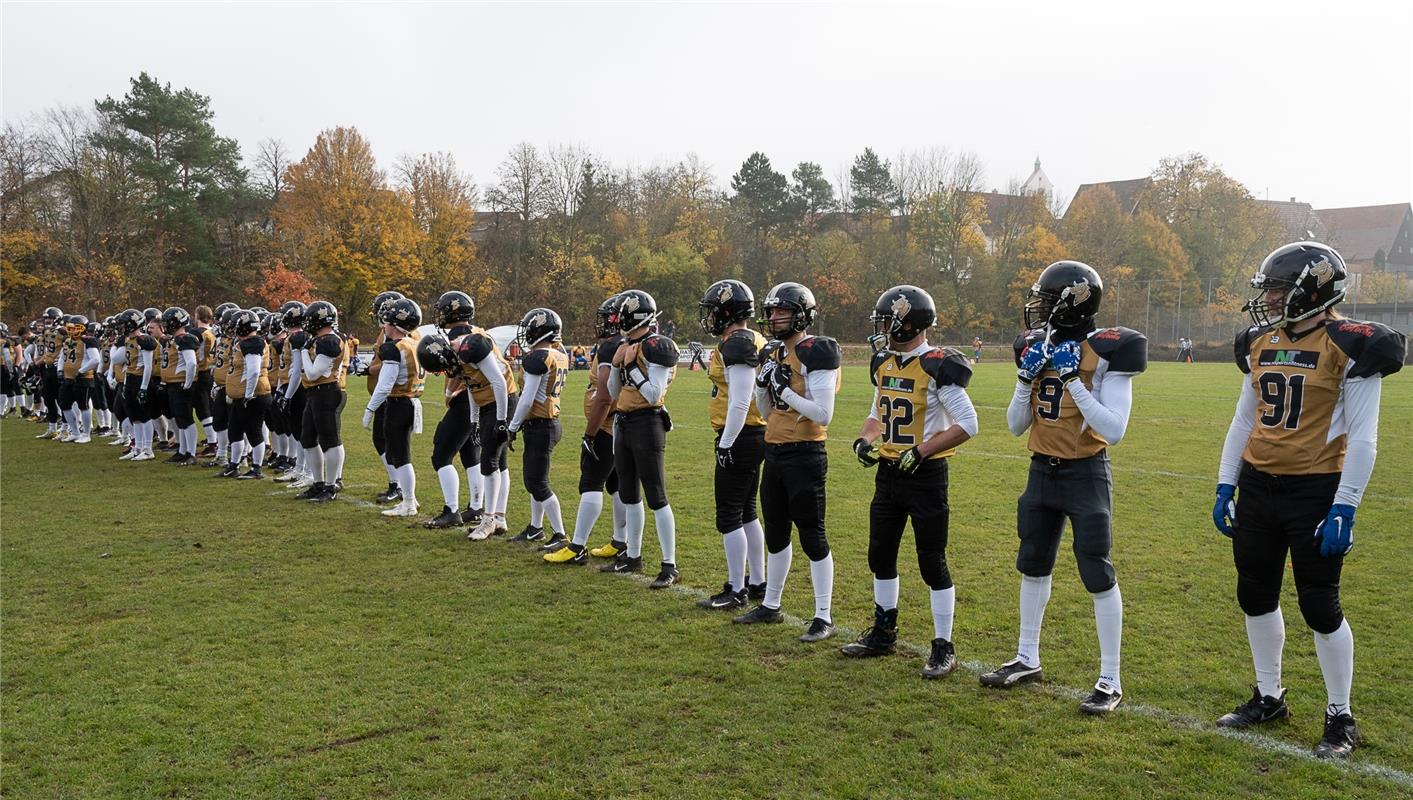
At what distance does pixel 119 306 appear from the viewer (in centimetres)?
4475

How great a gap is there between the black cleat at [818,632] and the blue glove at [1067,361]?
7.93 ft

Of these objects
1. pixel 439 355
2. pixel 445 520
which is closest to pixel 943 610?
pixel 439 355

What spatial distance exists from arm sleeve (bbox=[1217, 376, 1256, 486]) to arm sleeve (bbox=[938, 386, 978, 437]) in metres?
1.29

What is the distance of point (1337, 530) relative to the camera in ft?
13.6

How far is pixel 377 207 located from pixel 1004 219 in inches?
1625

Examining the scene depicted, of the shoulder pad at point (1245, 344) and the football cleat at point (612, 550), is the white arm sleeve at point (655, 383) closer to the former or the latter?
the football cleat at point (612, 550)

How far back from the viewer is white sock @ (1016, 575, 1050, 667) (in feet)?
17.4

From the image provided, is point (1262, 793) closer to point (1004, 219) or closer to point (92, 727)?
point (92, 727)

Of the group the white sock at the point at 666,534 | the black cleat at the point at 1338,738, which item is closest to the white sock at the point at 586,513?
the white sock at the point at 666,534

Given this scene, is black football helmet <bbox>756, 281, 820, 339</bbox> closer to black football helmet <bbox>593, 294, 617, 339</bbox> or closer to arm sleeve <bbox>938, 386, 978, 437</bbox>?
arm sleeve <bbox>938, 386, 978, 437</bbox>

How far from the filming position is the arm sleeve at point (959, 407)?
5395 mm

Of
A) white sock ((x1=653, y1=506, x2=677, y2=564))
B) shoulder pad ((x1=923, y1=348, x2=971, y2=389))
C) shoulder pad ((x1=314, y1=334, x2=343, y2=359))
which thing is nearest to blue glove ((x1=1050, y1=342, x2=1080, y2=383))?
shoulder pad ((x1=923, y1=348, x2=971, y2=389))

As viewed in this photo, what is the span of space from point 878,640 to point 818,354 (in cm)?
190

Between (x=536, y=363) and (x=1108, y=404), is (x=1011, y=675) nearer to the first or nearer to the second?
(x=1108, y=404)
